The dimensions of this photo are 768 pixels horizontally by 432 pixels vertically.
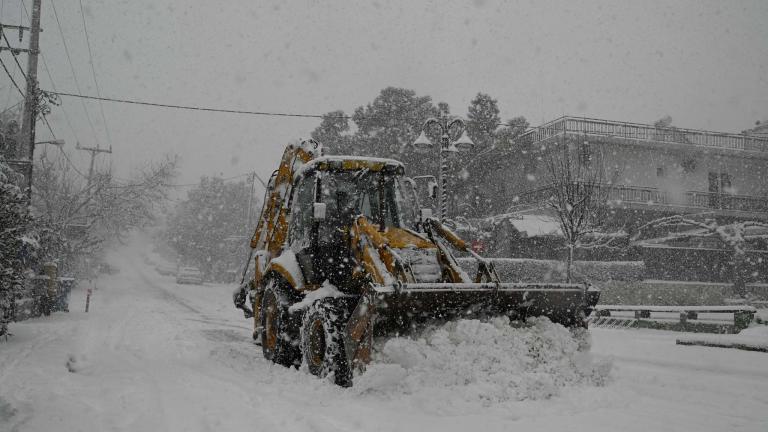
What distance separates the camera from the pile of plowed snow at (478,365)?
5926mm

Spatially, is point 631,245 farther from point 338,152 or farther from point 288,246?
point 288,246

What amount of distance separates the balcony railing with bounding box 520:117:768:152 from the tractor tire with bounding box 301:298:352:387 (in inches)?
877

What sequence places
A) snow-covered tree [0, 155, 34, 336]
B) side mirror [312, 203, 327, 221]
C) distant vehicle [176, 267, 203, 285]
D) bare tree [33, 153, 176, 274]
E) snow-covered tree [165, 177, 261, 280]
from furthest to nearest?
1. snow-covered tree [165, 177, 261, 280]
2. distant vehicle [176, 267, 203, 285]
3. bare tree [33, 153, 176, 274]
4. snow-covered tree [0, 155, 34, 336]
5. side mirror [312, 203, 327, 221]

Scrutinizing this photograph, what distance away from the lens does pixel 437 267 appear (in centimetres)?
720

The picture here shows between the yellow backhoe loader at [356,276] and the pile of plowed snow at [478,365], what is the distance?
0.83 ft

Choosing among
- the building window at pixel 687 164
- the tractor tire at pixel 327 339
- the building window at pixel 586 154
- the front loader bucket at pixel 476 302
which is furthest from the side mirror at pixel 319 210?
the building window at pixel 687 164

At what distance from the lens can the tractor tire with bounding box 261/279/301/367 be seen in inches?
319

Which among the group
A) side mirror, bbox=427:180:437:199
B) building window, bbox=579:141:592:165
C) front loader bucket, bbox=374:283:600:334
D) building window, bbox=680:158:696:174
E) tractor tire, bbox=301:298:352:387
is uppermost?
building window, bbox=680:158:696:174

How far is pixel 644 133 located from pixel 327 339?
92.3 ft

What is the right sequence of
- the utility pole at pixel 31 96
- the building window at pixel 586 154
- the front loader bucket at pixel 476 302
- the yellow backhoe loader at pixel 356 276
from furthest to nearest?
the building window at pixel 586 154, the utility pole at pixel 31 96, the yellow backhoe loader at pixel 356 276, the front loader bucket at pixel 476 302

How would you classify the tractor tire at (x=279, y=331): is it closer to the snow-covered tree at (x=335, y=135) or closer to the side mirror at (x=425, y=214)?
the side mirror at (x=425, y=214)

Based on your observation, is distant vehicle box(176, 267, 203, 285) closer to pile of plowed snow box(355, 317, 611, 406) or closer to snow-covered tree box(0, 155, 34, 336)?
snow-covered tree box(0, 155, 34, 336)

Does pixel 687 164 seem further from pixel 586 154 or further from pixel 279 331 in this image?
pixel 279 331

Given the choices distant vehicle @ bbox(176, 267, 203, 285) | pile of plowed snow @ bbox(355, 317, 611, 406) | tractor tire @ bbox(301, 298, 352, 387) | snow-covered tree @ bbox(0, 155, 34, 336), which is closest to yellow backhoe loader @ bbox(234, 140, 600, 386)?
tractor tire @ bbox(301, 298, 352, 387)
